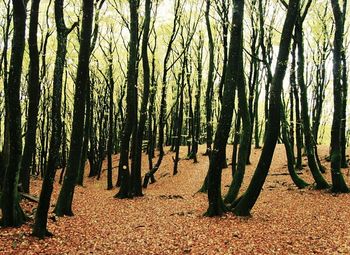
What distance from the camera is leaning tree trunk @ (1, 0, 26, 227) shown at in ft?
25.9

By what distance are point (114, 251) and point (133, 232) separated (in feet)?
6.44

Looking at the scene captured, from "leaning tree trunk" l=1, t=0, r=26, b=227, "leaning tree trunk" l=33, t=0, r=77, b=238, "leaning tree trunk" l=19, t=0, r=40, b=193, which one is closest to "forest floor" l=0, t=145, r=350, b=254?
"leaning tree trunk" l=33, t=0, r=77, b=238

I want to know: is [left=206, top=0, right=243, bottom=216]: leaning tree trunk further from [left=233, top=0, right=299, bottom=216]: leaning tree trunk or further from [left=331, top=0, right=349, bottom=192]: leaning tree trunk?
[left=331, top=0, right=349, bottom=192]: leaning tree trunk

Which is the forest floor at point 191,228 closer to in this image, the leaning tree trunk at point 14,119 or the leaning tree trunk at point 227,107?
the leaning tree trunk at point 14,119

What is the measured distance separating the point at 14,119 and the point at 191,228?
5.39 m

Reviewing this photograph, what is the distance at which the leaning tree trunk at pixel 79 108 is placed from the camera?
28.9 feet

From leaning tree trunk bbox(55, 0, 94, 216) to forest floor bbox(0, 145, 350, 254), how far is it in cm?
72

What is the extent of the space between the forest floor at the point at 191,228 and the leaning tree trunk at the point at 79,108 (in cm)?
72

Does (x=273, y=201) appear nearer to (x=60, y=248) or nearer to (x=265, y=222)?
(x=265, y=222)

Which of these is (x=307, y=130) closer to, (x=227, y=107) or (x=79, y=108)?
(x=227, y=107)

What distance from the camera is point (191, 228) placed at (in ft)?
31.7

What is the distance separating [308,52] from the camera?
30.2m

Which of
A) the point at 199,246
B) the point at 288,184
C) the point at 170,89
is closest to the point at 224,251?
the point at 199,246

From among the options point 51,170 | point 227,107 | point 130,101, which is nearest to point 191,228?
A: point 227,107
